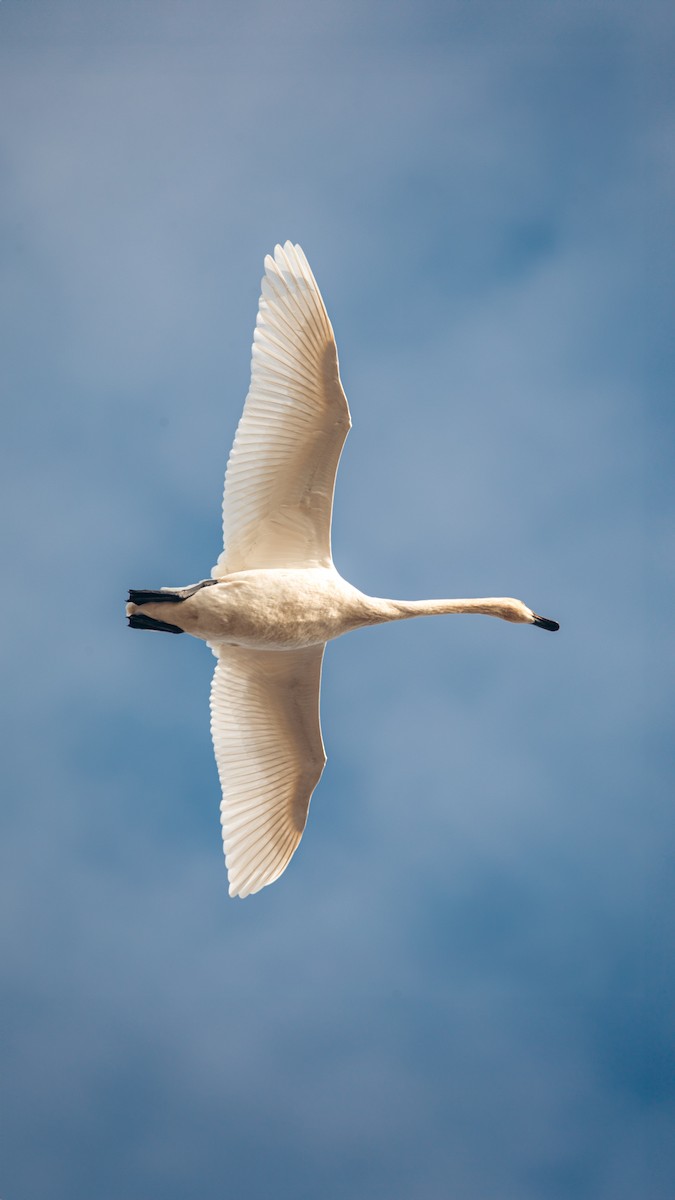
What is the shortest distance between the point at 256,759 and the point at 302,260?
4907mm

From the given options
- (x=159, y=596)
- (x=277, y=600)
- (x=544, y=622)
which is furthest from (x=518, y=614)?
(x=159, y=596)

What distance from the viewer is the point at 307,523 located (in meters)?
14.7

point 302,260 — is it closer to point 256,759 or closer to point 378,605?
point 378,605

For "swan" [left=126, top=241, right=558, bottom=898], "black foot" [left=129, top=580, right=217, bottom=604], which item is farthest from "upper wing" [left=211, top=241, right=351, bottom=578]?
"black foot" [left=129, top=580, right=217, bottom=604]

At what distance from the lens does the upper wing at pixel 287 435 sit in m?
13.9

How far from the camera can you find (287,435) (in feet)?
46.6

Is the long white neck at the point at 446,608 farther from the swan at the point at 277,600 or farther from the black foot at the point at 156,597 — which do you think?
the black foot at the point at 156,597

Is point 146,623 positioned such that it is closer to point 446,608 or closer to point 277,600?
point 277,600

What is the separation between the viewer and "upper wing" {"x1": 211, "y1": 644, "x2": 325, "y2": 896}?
1523cm

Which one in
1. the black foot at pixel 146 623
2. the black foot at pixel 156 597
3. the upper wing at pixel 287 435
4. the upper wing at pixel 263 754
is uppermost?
the upper wing at pixel 287 435

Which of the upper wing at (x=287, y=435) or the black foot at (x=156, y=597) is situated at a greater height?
the upper wing at (x=287, y=435)

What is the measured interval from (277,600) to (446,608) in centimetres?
199

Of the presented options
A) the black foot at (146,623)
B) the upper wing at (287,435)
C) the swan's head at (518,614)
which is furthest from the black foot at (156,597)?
the swan's head at (518,614)

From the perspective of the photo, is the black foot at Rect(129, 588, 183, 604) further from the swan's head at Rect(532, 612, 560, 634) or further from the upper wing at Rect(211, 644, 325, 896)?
the swan's head at Rect(532, 612, 560, 634)
